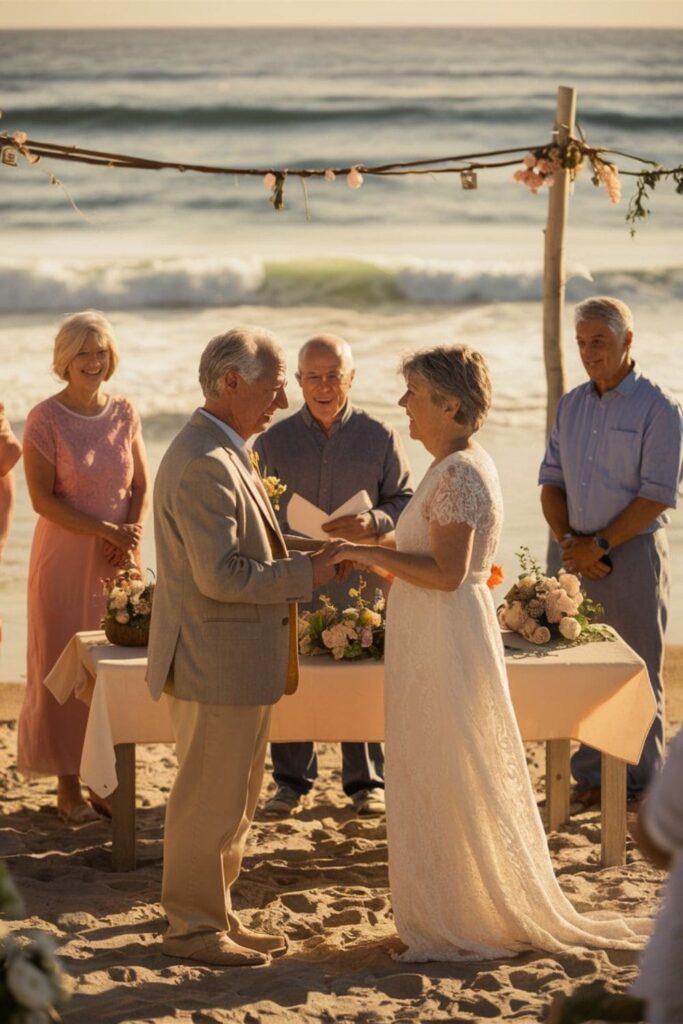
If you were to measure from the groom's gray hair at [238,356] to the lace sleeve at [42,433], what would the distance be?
5.72ft

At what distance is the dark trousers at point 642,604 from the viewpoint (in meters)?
5.96

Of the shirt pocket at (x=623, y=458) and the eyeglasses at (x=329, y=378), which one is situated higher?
the eyeglasses at (x=329, y=378)

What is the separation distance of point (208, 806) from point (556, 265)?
3788mm

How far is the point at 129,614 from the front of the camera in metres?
5.21

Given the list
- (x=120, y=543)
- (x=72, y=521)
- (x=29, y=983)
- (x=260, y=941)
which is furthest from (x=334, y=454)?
(x=29, y=983)

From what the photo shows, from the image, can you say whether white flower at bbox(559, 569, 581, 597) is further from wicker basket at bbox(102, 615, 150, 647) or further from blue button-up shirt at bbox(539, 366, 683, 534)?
wicker basket at bbox(102, 615, 150, 647)

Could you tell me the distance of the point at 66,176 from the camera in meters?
19.3

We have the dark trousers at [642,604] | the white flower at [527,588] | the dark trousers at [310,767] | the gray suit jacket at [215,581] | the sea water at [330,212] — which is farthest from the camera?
the sea water at [330,212]

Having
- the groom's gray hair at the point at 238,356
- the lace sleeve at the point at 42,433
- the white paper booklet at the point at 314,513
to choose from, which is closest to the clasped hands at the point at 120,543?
the lace sleeve at the point at 42,433

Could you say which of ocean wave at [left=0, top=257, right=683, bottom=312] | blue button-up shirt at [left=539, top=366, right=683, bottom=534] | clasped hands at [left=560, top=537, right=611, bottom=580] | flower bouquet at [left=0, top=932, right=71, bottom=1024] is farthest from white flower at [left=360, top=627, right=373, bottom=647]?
ocean wave at [left=0, top=257, right=683, bottom=312]

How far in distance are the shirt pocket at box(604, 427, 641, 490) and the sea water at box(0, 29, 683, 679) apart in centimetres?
575

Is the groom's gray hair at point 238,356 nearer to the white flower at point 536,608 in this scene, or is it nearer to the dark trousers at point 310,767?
the white flower at point 536,608

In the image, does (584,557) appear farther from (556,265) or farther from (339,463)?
(556,265)

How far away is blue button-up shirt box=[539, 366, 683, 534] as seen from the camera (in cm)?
591
